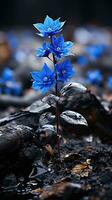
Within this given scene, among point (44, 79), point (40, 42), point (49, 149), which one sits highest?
point (40, 42)

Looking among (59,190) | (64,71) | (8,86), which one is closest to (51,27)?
(64,71)

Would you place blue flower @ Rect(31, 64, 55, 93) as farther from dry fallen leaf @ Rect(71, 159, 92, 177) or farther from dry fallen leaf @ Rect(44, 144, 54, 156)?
dry fallen leaf @ Rect(71, 159, 92, 177)

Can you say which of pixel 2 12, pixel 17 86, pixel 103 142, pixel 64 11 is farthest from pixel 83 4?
pixel 103 142

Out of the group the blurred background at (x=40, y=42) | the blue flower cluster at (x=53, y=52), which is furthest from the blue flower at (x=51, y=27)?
the blurred background at (x=40, y=42)

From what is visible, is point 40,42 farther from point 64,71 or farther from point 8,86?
point 64,71

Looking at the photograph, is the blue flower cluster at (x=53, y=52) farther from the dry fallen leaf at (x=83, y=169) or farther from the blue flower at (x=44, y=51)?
the dry fallen leaf at (x=83, y=169)

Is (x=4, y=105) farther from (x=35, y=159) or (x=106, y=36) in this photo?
(x=106, y=36)

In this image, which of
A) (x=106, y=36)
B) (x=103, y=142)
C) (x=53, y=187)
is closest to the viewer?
(x=53, y=187)
